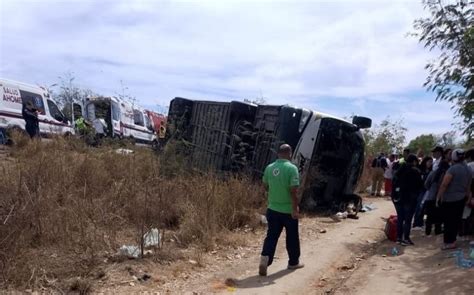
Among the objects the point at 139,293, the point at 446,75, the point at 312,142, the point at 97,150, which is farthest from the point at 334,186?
Result: the point at 139,293

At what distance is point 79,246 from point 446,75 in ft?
24.9

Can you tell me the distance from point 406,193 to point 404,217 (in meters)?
0.49

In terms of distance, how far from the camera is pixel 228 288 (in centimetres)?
629

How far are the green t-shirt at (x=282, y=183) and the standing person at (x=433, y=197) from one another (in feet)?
13.3

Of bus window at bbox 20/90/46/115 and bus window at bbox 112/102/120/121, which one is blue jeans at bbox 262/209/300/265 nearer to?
bus window at bbox 20/90/46/115

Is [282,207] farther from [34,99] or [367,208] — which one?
[34,99]

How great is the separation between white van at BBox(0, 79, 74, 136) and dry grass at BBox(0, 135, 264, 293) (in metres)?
5.78

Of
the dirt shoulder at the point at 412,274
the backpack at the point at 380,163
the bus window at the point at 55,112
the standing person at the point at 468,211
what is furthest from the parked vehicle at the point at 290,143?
the bus window at the point at 55,112

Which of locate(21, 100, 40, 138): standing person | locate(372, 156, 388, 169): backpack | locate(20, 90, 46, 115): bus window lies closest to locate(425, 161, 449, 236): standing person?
locate(372, 156, 388, 169): backpack

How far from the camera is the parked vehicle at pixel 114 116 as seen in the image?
69.5ft

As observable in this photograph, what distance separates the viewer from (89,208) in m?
7.34

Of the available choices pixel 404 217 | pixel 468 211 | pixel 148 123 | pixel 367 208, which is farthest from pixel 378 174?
pixel 148 123

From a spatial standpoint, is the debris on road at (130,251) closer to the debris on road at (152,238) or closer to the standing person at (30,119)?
the debris on road at (152,238)

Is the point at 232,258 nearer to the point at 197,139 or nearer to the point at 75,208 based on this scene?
the point at 75,208
